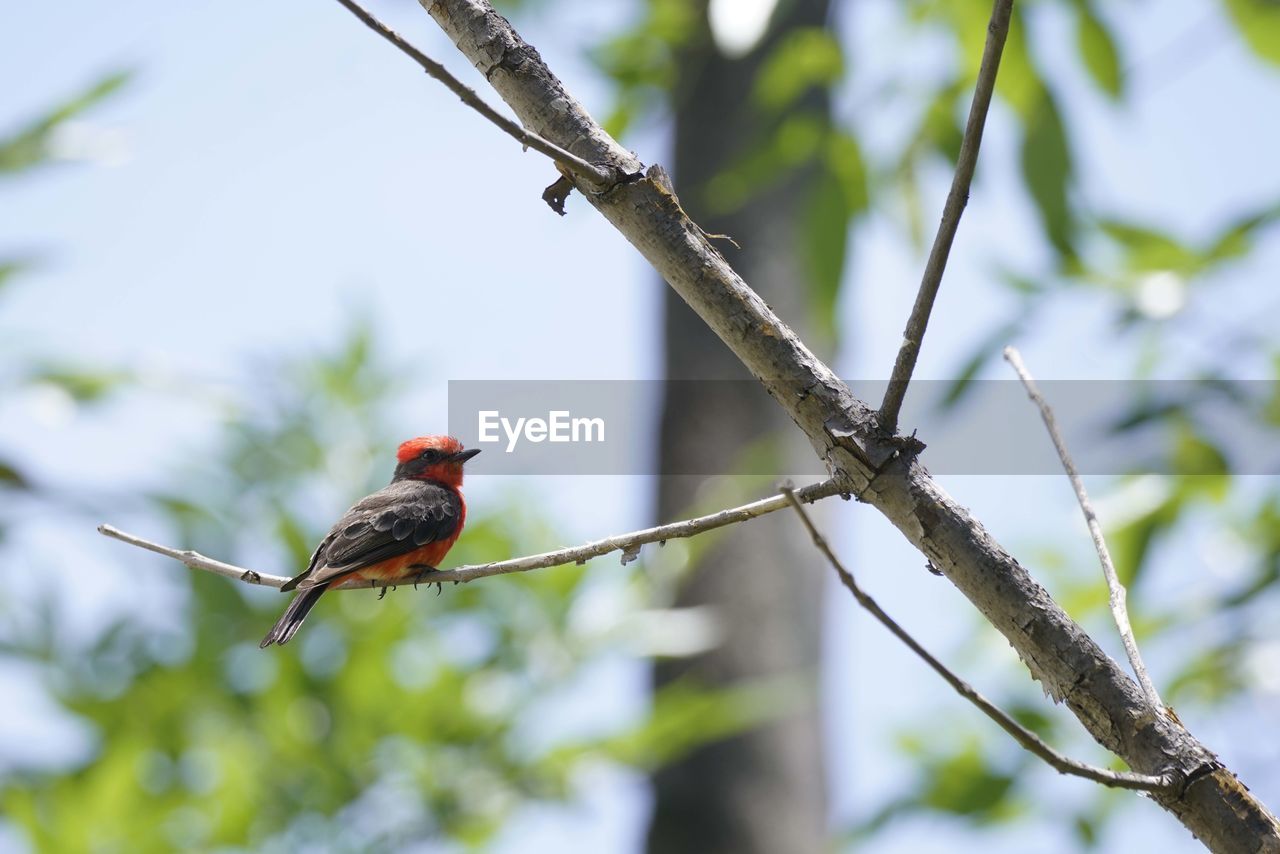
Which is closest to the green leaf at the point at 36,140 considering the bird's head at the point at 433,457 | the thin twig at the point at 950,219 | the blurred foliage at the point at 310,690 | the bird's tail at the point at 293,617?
the blurred foliage at the point at 310,690

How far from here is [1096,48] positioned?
3.23 meters

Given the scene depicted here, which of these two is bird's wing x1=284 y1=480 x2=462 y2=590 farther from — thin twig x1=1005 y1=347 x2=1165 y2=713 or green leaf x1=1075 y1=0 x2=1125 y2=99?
green leaf x1=1075 y1=0 x2=1125 y2=99

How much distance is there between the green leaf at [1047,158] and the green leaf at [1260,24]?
1.83 ft

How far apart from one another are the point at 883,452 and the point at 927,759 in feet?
10.4

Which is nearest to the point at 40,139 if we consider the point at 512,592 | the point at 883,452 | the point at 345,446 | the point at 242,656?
the point at 345,446

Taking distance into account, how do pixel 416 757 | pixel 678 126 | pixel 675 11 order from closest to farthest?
pixel 675 11, pixel 416 757, pixel 678 126

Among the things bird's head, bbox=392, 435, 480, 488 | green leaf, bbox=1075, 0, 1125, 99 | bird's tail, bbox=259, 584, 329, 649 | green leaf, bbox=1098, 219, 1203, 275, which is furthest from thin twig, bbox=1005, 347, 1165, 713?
bird's head, bbox=392, 435, 480, 488

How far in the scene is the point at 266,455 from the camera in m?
6.11

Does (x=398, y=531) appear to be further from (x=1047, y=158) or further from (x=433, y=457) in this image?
(x=1047, y=158)

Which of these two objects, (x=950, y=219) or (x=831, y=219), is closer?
(x=950, y=219)

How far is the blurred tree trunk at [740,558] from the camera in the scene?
627 cm

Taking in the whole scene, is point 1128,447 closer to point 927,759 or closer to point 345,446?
point 927,759

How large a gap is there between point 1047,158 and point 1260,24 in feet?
2.18

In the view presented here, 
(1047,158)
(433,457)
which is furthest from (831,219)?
(433,457)
